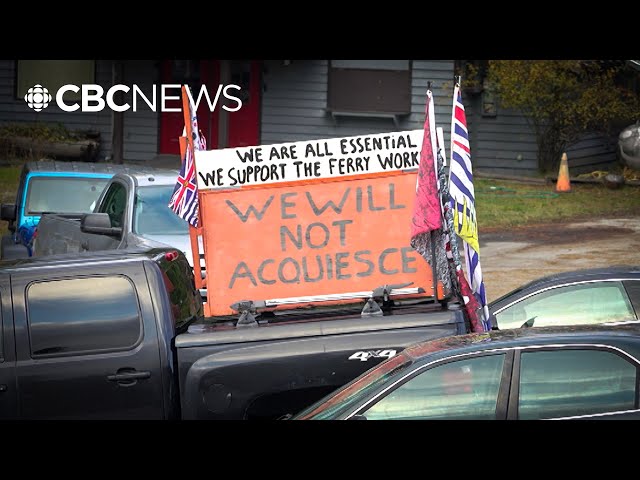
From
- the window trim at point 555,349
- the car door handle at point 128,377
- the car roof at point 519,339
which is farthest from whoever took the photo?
the car door handle at point 128,377

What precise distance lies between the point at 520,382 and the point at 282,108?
20.7 meters

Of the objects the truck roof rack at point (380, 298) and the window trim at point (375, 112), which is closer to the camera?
the truck roof rack at point (380, 298)

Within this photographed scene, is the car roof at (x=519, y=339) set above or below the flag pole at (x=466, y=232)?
below

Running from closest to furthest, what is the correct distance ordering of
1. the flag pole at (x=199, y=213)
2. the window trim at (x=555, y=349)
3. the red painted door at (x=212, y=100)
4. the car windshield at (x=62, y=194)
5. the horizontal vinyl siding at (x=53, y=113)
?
1. the window trim at (x=555, y=349)
2. the flag pole at (x=199, y=213)
3. the car windshield at (x=62, y=194)
4. the red painted door at (x=212, y=100)
5. the horizontal vinyl siding at (x=53, y=113)

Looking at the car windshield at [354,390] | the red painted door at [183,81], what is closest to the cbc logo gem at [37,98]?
the red painted door at [183,81]

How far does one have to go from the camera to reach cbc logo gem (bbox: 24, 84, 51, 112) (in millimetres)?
26125

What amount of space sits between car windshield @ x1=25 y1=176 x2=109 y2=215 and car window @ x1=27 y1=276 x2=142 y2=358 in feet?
23.3

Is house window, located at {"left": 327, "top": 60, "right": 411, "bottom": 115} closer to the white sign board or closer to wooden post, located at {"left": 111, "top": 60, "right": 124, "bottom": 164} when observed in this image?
wooden post, located at {"left": 111, "top": 60, "right": 124, "bottom": 164}

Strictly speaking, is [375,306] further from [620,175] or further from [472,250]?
[620,175]

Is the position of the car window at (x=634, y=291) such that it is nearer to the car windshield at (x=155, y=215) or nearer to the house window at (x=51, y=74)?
the car windshield at (x=155, y=215)

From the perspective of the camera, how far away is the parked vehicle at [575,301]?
27.7ft

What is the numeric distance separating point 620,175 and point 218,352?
18813 millimetres
